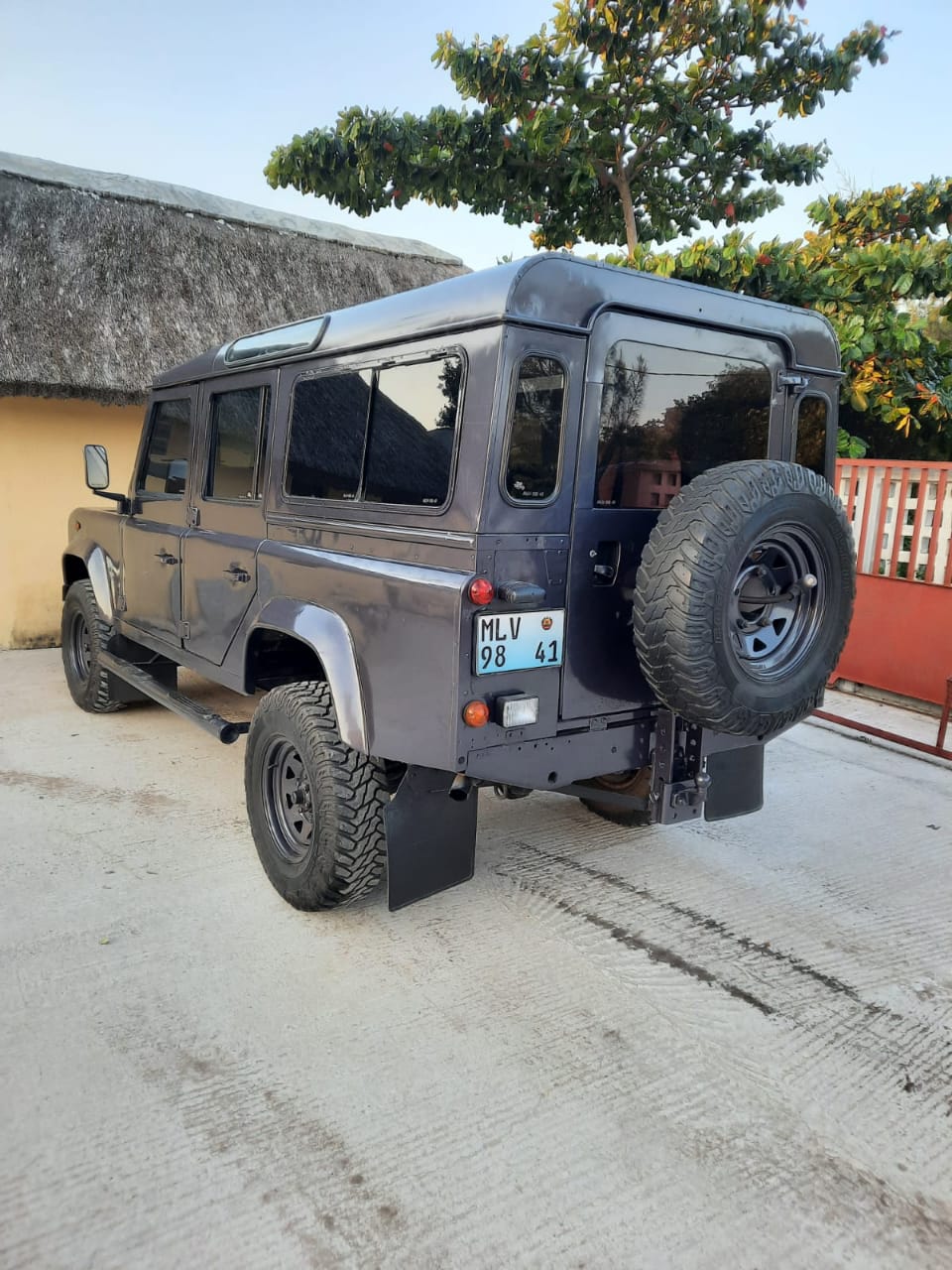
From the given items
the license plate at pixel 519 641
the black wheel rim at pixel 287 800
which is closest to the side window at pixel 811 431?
the license plate at pixel 519 641

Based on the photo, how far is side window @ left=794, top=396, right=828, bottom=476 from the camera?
11.6 ft

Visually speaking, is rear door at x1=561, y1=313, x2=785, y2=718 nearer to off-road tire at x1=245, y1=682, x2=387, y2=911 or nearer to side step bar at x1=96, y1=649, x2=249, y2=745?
off-road tire at x1=245, y1=682, x2=387, y2=911

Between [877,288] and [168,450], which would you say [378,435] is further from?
[877,288]

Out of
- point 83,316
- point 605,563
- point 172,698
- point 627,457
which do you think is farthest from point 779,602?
point 83,316

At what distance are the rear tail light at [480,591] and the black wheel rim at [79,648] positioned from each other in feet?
13.8

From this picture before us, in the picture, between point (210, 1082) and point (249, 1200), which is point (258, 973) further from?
point (249, 1200)

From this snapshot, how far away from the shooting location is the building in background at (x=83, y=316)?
762 centimetres

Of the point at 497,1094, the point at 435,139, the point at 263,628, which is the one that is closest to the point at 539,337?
the point at 263,628

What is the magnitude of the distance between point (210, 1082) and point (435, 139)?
10.7m

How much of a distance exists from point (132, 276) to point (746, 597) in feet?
24.6

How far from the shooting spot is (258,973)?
3.00 meters

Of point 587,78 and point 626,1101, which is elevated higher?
point 587,78

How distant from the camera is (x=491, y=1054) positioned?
2.63 meters

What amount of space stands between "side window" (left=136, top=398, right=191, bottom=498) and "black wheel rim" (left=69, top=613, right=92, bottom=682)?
1.25 m
